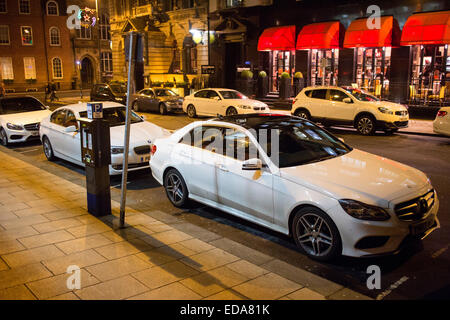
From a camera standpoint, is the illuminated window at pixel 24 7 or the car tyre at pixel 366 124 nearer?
the car tyre at pixel 366 124

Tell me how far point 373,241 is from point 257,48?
24601 mm

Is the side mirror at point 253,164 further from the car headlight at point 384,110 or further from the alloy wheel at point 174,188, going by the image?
the car headlight at point 384,110

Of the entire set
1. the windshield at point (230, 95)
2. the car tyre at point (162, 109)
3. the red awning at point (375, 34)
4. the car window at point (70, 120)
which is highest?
the red awning at point (375, 34)

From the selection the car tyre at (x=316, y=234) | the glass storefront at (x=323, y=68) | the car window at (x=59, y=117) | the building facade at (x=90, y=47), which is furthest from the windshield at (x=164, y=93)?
the building facade at (x=90, y=47)

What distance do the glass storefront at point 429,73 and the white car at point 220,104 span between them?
7.95 meters

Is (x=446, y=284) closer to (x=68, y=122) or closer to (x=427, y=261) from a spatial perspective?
(x=427, y=261)

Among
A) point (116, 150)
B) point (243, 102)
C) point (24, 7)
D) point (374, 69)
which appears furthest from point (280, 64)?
point (24, 7)

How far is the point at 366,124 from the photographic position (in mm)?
15586

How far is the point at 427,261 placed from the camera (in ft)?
16.9

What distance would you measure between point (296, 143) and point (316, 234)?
1564 mm

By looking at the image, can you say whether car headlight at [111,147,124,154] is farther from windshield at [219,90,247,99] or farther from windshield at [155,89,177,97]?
windshield at [155,89,177,97]

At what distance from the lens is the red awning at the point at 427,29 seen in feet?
62.1

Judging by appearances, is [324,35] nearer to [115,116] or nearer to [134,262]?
[115,116]
